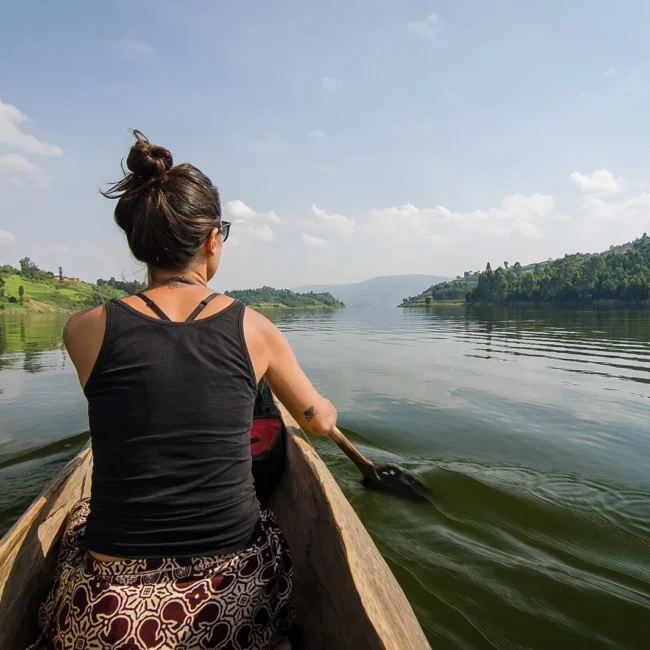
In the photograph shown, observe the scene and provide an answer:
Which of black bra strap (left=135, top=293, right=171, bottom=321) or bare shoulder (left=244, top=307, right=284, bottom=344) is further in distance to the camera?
bare shoulder (left=244, top=307, right=284, bottom=344)

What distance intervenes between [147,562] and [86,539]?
0.30 m

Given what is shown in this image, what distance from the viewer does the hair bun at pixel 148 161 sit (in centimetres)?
188

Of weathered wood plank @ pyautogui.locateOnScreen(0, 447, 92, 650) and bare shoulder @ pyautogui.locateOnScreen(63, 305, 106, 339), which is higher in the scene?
bare shoulder @ pyautogui.locateOnScreen(63, 305, 106, 339)

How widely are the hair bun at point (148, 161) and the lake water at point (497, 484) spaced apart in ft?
10.3

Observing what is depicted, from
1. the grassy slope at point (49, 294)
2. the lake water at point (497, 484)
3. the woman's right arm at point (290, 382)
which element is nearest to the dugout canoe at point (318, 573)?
the woman's right arm at point (290, 382)

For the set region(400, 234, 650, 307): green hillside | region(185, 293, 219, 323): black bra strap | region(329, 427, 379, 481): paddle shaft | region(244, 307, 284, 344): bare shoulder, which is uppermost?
region(400, 234, 650, 307): green hillside

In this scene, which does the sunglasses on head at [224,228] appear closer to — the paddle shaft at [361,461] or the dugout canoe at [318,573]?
the dugout canoe at [318,573]

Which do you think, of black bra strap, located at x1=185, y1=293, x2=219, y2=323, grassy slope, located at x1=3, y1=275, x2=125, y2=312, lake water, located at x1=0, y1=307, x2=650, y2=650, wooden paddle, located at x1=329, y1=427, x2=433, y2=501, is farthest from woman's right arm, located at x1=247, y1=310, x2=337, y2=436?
grassy slope, located at x1=3, y1=275, x2=125, y2=312

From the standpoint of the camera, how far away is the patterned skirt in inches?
61.5

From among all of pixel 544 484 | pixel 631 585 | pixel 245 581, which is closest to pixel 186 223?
pixel 245 581

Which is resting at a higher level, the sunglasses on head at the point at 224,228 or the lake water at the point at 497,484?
the sunglasses on head at the point at 224,228

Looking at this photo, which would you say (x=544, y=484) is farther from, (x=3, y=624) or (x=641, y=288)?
(x=641, y=288)

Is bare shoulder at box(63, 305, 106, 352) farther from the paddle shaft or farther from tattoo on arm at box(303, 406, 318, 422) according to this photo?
the paddle shaft

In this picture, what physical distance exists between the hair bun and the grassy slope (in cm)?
8995
